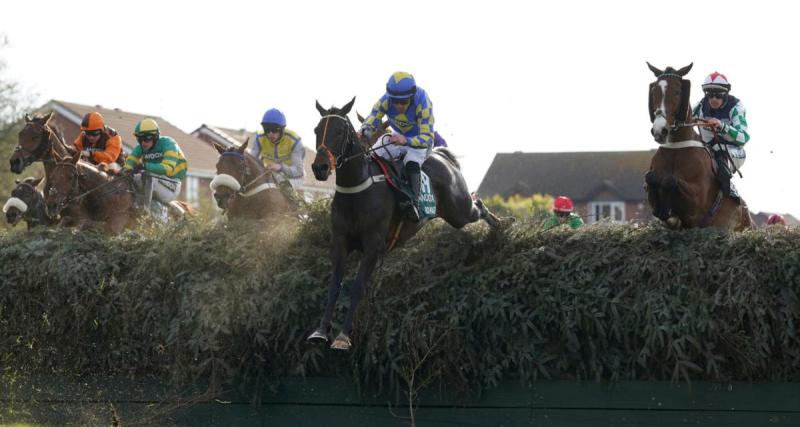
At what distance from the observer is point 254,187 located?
12.4 meters

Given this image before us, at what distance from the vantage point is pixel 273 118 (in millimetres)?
13250

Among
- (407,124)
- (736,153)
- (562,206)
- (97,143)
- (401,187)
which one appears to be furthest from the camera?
(562,206)

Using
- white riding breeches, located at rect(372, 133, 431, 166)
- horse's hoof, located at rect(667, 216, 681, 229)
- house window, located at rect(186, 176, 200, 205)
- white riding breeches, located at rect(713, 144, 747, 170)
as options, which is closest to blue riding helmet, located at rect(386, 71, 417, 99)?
white riding breeches, located at rect(372, 133, 431, 166)

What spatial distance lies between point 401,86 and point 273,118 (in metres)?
3.40

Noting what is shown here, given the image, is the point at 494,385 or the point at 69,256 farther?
the point at 69,256

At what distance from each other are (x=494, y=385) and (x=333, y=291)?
5.40 feet

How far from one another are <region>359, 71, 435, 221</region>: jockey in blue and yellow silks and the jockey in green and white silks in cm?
291

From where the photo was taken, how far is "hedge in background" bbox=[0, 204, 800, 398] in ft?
29.8

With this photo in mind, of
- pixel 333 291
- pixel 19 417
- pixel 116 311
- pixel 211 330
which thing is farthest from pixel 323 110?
pixel 19 417

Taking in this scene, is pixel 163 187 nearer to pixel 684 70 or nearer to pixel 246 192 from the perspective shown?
pixel 246 192

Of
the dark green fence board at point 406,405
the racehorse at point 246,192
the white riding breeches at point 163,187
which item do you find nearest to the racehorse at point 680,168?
the dark green fence board at point 406,405

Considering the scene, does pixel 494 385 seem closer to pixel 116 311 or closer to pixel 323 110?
pixel 323 110

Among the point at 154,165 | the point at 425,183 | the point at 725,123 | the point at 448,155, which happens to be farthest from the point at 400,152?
the point at 154,165

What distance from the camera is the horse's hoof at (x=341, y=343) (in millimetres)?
8930
